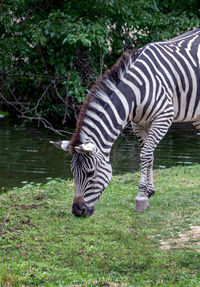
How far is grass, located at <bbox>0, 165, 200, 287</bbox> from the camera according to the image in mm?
4992

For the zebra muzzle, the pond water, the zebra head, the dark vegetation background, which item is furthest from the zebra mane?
the dark vegetation background

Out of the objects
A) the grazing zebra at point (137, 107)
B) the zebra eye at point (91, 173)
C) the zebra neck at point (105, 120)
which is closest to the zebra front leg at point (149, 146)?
the grazing zebra at point (137, 107)

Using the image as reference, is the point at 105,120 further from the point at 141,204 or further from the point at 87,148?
the point at 141,204

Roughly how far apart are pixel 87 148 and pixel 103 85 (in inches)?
47.4

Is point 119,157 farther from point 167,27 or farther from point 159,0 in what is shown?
point 159,0

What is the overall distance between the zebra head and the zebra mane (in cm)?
16

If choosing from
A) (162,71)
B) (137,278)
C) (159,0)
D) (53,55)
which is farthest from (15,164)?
(159,0)

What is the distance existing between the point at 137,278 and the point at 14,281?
1225 mm

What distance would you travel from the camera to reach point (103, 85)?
6980mm

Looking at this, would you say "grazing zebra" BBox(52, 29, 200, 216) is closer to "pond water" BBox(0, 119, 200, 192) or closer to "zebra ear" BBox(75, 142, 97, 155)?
"zebra ear" BBox(75, 142, 97, 155)

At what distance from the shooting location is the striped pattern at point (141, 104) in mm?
6543

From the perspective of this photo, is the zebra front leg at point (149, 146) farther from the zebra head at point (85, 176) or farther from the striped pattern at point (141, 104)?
the zebra head at point (85, 176)

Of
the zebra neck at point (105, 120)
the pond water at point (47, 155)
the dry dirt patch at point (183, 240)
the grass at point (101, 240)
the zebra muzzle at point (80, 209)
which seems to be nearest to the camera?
the grass at point (101, 240)

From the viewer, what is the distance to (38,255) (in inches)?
221
